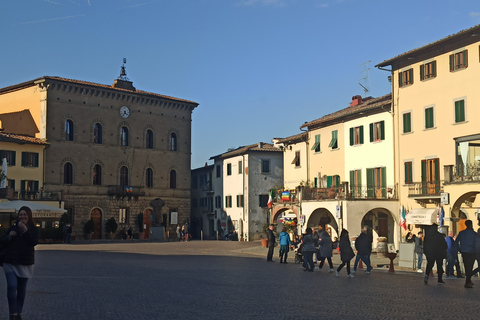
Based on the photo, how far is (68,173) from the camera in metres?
60.9

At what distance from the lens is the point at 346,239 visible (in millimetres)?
21797

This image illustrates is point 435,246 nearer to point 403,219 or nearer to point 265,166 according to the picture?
point 403,219

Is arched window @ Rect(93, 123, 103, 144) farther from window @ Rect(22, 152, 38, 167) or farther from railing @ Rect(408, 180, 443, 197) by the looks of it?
railing @ Rect(408, 180, 443, 197)

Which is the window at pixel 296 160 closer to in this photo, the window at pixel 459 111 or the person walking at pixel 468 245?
the window at pixel 459 111

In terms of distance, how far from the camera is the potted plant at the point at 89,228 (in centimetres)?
6009

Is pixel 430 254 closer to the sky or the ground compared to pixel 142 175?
closer to the ground

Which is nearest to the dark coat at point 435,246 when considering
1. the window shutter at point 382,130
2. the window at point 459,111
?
the window at point 459,111

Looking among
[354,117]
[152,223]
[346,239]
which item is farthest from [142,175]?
[346,239]

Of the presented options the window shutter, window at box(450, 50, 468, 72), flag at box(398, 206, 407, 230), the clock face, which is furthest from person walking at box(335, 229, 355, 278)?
the clock face

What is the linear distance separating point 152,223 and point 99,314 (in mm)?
54978

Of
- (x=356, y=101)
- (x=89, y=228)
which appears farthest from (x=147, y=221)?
(x=356, y=101)

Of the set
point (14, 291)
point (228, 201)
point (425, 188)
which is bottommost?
point (14, 291)

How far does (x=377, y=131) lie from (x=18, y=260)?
3363cm

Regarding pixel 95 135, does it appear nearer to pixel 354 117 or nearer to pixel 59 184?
pixel 59 184
